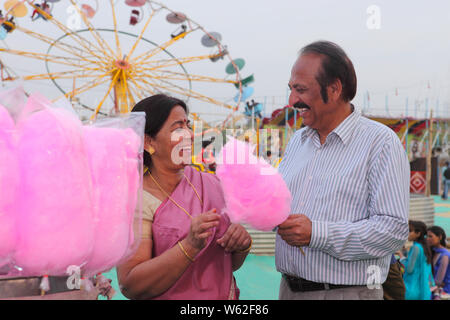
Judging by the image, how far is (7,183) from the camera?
90 centimetres

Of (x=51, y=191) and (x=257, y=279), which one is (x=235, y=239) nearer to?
(x=51, y=191)

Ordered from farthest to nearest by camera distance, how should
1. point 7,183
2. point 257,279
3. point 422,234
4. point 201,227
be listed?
point 257,279 → point 422,234 → point 201,227 → point 7,183

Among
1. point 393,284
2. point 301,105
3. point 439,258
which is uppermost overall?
point 301,105

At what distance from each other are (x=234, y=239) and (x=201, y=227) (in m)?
0.21

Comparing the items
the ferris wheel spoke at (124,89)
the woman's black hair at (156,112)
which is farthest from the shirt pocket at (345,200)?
the ferris wheel spoke at (124,89)

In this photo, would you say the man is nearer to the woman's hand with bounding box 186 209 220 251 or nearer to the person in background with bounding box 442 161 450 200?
the woman's hand with bounding box 186 209 220 251

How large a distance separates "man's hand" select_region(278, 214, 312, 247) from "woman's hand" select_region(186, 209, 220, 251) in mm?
291

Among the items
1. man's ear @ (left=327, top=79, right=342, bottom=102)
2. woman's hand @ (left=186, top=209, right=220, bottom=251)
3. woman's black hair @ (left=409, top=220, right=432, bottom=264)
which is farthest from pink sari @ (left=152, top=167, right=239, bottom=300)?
woman's black hair @ (left=409, top=220, right=432, bottom=264)

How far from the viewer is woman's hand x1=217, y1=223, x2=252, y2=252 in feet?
4.46

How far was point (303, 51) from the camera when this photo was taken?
5.33 feet

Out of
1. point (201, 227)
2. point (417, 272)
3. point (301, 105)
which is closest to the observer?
point (201, 227)

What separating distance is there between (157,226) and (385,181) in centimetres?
87

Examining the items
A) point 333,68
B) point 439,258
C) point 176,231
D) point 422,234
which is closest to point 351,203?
point 333,68

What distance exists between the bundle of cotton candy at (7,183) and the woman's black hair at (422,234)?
3.76 metres
